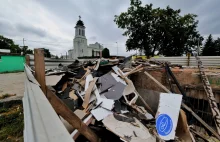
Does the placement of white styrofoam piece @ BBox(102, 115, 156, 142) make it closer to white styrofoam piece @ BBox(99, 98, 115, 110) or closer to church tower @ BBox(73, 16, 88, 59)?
white styrofoam piece @ BBox(99, 98, 115, 110)

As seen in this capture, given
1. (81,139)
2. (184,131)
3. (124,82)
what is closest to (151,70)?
(124,82)

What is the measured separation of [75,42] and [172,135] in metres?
40.0

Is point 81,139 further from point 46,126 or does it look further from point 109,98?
point 46,126

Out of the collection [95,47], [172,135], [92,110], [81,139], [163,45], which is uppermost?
[95,47]

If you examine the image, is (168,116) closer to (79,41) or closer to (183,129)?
(183,129)

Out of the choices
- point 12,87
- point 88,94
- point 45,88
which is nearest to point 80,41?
point 12,87

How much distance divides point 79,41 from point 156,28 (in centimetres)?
2735

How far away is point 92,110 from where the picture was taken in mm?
2914

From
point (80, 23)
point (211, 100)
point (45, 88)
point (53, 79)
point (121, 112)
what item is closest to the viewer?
point (45, 88)

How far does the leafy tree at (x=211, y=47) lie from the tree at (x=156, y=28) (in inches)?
575

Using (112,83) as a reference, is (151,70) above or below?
above

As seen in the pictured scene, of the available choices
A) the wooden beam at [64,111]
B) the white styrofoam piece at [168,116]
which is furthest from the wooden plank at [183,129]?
the wooden beam at [64,111]

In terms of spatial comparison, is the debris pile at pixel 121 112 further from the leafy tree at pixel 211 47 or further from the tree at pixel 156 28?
the leafy tree at pixel 211 47

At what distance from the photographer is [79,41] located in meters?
39.5
